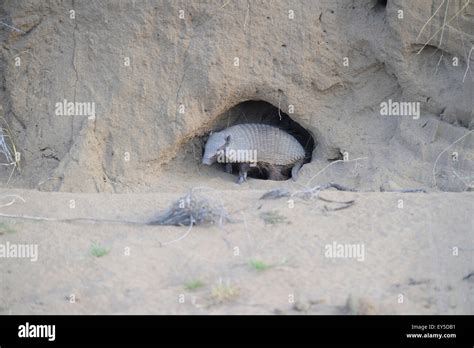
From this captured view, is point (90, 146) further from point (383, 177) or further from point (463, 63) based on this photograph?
point (463, 63)

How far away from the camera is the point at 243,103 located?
775 centimetres

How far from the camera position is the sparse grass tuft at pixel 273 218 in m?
4.50

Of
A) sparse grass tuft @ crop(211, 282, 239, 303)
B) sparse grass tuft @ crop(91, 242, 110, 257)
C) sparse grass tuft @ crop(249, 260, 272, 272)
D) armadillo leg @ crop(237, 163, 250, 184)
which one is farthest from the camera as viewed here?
armadillo leg @ crop(237, 163, 250, 184)

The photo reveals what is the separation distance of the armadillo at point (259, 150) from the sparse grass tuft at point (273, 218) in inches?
105

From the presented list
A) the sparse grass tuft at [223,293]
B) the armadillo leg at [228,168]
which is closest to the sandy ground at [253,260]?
the sparse grass tuft at [223,293]

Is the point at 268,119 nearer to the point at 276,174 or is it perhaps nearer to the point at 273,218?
the point at 276,174

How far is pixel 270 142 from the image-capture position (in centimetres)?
759

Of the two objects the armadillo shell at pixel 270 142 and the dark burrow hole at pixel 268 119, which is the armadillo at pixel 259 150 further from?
the dark burrow hole at pixel 268 119

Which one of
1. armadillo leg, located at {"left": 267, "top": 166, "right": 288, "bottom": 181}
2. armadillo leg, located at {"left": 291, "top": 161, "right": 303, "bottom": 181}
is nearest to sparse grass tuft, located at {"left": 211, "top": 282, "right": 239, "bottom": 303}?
armadillo leg, located at {"left": 291, "top": 161, "right": 303, "bottom": 181}

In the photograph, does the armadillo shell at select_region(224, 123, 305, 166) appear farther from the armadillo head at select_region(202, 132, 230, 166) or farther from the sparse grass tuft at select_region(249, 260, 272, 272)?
the sparse grass tuft at select_region(249, 260, 272, 272)

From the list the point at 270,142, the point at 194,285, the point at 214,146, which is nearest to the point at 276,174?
the point at 270,142

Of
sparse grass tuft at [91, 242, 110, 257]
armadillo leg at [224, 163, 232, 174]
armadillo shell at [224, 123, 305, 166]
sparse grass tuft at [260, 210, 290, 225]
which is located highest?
armadillo shell at [224, 123, 305, 166]

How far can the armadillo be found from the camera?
7.32m
